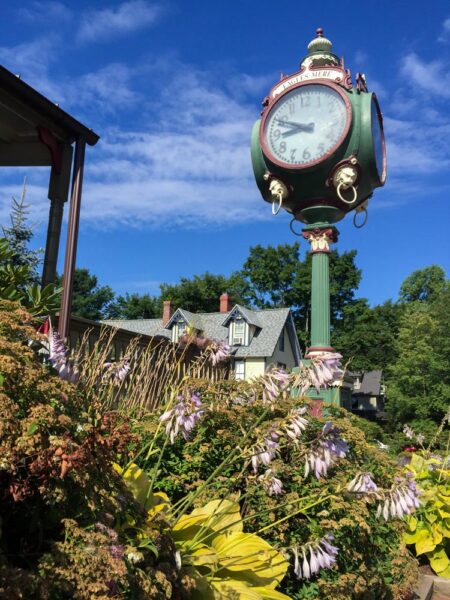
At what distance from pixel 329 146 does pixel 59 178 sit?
14.3ft

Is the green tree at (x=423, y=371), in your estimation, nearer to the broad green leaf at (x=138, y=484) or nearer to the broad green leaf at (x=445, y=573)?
the broad green leaf at (x=445, y=573)

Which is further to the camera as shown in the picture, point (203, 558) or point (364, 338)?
point (364, 338)

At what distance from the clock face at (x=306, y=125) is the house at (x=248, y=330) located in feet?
78.0

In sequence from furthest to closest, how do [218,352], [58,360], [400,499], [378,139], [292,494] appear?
[378,139] → [218,352] → [292,494] → [400,499] → [58,360]

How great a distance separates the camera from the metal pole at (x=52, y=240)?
3944mm

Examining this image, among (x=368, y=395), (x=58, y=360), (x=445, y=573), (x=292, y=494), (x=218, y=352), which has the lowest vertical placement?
(x=445, y=573)

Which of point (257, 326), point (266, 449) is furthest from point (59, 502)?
point (257, 326)

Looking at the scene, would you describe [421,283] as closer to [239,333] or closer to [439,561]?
[239,333]

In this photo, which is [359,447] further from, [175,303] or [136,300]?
[136,300]

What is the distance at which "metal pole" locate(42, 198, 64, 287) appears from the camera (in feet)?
12.9

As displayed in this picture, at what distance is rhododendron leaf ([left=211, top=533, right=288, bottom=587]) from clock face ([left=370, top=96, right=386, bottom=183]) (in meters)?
6.30

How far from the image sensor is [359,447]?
12.0 ft

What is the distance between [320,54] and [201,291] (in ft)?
127

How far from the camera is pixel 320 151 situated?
7.55 metres
